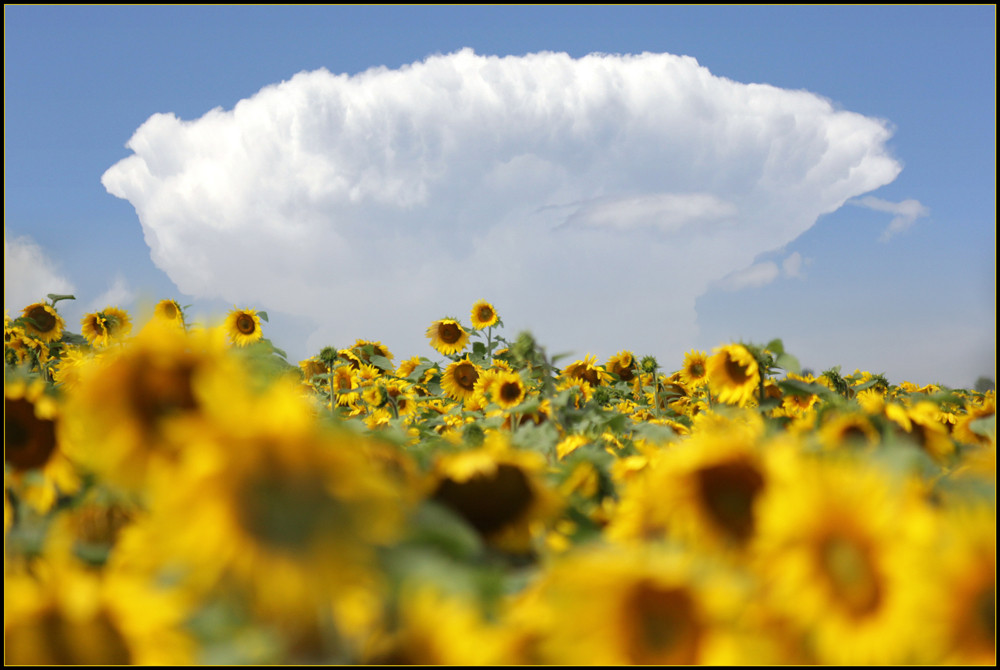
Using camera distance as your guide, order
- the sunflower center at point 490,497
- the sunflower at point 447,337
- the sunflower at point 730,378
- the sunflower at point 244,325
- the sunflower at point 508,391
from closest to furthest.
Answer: the sunflower center at point 490,497 → the sunflower at point 730,378 → the sunflower at point 508,391 → the sunflower at point 244,325 → the sunflower at point 447,337

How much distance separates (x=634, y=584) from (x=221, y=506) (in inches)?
20.4

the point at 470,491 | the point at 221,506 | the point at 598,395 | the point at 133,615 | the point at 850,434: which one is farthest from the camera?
the point at 598,395

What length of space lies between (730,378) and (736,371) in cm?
5

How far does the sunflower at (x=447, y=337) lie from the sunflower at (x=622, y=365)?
6.05ft

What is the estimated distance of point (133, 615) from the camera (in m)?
0.82

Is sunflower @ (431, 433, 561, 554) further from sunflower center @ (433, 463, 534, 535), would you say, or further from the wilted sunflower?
the wilted sunflower

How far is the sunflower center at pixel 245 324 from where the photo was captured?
25.2 feet

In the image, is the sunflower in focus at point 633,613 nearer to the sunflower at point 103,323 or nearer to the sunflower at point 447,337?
the sunflower at point 103,323

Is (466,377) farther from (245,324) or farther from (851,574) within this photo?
(851,574)

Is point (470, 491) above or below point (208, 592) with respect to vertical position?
above

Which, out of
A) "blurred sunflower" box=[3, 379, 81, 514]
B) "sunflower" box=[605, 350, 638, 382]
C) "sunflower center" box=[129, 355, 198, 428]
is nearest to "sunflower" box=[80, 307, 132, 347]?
"sunflower" box=[605, 350, 638, 382]

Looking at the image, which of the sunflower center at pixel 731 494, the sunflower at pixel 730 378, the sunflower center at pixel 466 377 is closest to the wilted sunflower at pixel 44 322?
the sunflower center at pixel 466 377

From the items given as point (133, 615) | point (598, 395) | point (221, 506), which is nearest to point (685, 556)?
point (221, 506)

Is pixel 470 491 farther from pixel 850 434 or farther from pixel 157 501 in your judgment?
pixel 850 434
